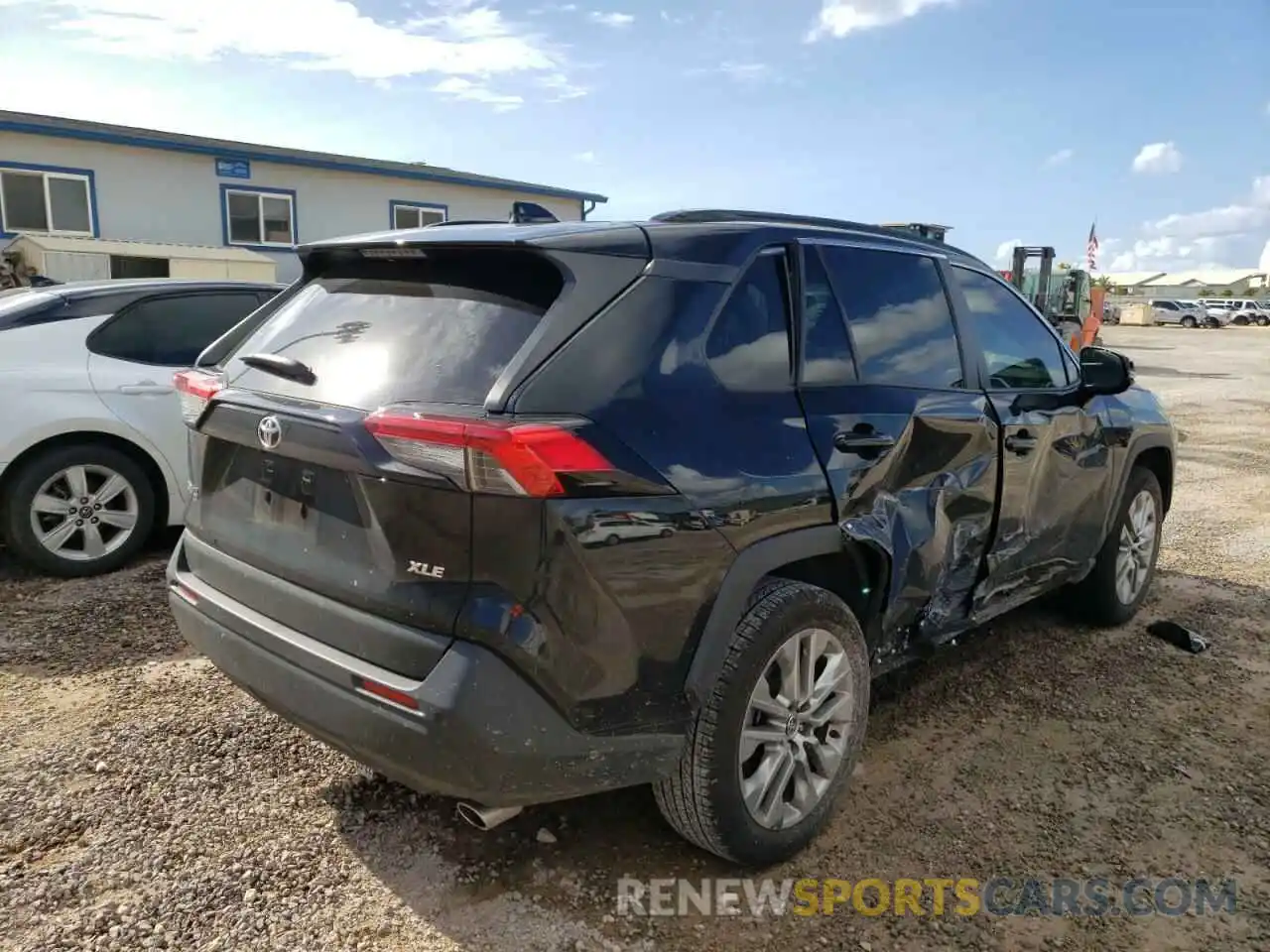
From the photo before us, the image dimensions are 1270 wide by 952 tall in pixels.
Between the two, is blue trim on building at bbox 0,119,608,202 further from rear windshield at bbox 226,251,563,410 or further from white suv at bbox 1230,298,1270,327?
white suv at bbox 1230,298,1270,327

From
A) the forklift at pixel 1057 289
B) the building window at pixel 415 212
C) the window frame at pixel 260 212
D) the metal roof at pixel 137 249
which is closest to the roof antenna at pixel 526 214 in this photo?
the metal roof at pixel 137 249

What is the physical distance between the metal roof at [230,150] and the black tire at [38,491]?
14.0m

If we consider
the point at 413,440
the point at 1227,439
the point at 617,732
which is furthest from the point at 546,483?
the point at 1227,439

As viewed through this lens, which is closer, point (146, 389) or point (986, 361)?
point (986, 361)

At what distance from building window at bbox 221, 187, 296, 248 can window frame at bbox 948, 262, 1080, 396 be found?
17.3 m

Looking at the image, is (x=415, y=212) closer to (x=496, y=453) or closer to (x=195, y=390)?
(x=195, y=390)

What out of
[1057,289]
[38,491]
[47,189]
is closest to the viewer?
[38,491]

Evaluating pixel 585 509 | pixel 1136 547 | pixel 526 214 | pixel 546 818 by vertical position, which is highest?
pixel 526 214

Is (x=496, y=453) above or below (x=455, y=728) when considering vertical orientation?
above

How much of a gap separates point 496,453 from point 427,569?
346 millimetres

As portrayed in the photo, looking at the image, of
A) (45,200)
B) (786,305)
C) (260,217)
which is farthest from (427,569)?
(260,217)

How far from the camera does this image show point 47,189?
634 inches

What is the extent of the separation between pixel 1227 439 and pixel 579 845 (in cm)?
1154

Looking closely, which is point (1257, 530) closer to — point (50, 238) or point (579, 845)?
point (579, 845)
